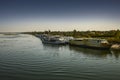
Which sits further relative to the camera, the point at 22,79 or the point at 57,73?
the point at 57,73

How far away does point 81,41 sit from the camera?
57844 millimetres

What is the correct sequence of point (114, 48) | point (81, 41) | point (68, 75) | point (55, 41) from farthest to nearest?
1. point (55, 41)
2. point (81, 41)
3. point (114, 48)
4. point (68, 75)

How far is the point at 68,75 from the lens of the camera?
2017 cm

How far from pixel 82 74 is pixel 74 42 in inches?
1593

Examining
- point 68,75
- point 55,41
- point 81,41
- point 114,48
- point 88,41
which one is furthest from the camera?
point 55,41

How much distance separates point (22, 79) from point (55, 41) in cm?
5015

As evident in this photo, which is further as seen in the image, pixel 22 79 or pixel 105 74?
pixel 105 74

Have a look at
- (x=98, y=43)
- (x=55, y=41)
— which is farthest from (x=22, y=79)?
(x=55, y=41)

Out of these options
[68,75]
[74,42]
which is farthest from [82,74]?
[74,42]

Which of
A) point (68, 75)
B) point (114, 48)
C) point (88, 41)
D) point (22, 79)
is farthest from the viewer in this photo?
point (88, 41)

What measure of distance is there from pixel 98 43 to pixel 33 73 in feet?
101

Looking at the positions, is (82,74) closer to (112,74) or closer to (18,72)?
(112,74)

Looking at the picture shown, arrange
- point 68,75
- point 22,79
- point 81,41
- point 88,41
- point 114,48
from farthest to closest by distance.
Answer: point 81,41 → point 88,41 → point 114,48 → point 68,75 → point 22,79

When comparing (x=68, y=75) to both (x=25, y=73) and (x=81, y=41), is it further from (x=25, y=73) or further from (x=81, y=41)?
(x=81, y=41)
